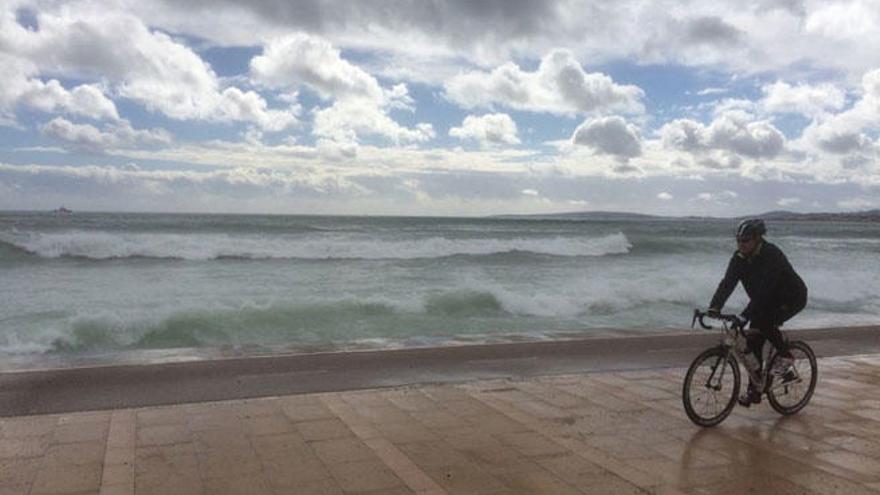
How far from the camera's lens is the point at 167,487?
3867 millimetres

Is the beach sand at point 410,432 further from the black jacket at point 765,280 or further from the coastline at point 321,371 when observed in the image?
the black jacket at point 765,280

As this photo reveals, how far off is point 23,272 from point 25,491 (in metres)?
20.6

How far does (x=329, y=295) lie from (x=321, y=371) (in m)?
9.63

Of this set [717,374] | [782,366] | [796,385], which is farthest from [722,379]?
[796,385]

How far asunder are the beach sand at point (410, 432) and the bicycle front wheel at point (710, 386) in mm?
141

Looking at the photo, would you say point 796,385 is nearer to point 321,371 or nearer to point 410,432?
point 410,432

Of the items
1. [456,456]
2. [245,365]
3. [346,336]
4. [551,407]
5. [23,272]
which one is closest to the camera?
[456,456]

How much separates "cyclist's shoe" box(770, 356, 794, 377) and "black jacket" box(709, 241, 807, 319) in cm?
57

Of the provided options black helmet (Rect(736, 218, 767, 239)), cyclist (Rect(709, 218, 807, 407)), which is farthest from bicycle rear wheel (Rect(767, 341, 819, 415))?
black helmet (Rect(736, 218, 767, 239))

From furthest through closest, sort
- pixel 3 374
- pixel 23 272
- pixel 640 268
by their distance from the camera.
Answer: pixel 640 268 < pixel 23 272 < pixel 3 374

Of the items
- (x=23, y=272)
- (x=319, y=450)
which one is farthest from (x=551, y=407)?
(x=23, y=272)

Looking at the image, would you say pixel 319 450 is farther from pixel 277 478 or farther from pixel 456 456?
pixel 456 456

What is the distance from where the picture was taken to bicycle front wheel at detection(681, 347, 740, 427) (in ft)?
17.4

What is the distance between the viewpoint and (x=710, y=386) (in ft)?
17.6
